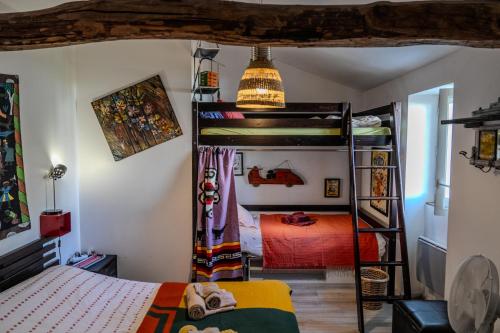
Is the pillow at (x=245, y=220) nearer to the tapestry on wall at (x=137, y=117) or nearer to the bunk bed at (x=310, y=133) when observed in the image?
the bunk bed at (x=310, y=133)

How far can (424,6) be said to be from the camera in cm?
141

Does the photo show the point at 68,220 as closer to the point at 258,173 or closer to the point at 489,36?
the point at 258,173

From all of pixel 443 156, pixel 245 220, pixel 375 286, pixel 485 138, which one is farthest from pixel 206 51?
→ pixel 375 286

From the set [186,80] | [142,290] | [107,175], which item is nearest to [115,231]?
[107,175]

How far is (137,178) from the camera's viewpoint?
3432 millimetres

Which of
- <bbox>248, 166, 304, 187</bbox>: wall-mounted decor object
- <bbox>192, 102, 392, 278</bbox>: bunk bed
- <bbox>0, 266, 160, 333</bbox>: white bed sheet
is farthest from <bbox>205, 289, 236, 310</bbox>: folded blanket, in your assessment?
<bbox>248, 166, 304, 187</bbox>: wall-mounted decor object

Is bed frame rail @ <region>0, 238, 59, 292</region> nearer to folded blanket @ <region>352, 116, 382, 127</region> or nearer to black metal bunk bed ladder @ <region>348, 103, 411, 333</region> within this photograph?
black metal bunk bed ladder @ <region>348, 103, 411, 333</region>

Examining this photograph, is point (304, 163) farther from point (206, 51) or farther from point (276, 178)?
point (206, 51)

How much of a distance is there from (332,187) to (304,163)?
19.6 inches

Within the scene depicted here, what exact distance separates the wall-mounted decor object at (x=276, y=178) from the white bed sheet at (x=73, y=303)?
2.37 metres

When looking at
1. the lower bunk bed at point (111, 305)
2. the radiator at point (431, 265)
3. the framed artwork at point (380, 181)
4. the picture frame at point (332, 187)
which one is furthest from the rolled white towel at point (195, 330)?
the picture frame at point (332, 187)

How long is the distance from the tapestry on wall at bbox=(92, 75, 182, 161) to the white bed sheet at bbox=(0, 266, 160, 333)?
→ 4.15 ft

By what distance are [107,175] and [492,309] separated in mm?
3113

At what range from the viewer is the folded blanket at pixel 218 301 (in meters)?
2.22
